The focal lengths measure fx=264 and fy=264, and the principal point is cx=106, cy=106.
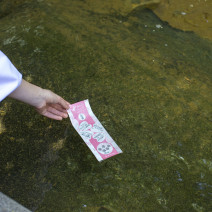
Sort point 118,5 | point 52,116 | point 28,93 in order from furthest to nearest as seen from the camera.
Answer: point 118,5 < point 52,116 < point 28,93

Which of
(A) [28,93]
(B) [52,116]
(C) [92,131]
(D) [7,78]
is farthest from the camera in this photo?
(C) [92,131]

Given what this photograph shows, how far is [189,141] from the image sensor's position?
1935 mm

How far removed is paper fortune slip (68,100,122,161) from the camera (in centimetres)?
186

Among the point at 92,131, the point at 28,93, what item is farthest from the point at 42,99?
the point at 92,131

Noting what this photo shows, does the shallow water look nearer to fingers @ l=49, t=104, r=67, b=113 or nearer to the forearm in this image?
fingers @ l=49, t=104, r=67, b=113

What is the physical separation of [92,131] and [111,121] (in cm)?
17

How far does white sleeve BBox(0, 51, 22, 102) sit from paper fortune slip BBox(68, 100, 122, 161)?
0.71m

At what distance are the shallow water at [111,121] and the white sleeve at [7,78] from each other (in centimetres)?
63

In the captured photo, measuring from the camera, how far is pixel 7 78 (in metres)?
1.36

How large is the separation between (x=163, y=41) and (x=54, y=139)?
5.56ft

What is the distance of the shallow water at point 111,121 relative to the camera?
1.70m

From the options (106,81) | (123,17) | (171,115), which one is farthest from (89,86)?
(123,17)

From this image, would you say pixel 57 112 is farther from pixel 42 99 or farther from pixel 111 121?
pixel 111 121

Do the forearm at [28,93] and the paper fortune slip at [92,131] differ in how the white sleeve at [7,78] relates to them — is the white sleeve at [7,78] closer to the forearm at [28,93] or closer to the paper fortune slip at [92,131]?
the forearm at [28,93]
